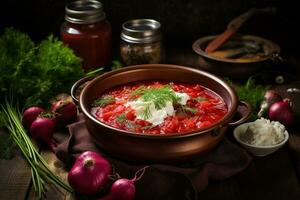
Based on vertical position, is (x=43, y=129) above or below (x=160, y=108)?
below

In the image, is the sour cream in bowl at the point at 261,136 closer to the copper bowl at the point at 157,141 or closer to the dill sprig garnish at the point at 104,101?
the copper bowl at the point at 157,141

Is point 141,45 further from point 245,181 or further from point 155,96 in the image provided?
point 245,181

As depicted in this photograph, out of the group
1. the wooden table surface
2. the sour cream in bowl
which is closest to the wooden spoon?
the sour cream in bowl

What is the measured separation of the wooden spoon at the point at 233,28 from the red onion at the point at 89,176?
1.49m

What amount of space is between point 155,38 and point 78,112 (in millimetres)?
727

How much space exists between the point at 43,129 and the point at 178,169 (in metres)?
0.72

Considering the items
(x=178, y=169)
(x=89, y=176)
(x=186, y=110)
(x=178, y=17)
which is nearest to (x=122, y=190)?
(x=89, y=176)

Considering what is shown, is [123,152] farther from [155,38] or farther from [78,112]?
[155,38]

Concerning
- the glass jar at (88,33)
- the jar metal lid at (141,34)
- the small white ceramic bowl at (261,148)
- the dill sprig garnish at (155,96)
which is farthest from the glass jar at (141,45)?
the small white ceramic bowl at (261,148)

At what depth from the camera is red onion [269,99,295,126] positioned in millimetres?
2615

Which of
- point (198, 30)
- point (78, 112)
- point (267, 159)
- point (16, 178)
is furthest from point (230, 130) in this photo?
point (198, 30)

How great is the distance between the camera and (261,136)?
242 centimetres

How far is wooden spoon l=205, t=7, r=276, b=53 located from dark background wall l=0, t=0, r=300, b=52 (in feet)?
0.97

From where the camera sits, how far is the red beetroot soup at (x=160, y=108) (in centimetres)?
230
